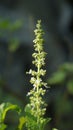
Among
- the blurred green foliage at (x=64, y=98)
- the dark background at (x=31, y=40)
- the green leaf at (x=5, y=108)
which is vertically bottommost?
the green leaf at (x=5, y=108)

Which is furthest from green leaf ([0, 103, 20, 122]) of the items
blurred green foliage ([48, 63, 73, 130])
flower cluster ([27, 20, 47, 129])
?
blurred green foliage ([48, 63, 73, 130])

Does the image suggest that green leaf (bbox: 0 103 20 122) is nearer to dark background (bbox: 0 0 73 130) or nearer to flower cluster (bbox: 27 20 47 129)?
flower cluster (bbox: 27 20 47 129)

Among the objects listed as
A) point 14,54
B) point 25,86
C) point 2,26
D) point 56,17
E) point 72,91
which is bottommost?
point 72,91

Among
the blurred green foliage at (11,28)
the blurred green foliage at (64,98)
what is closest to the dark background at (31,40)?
the blurred green foliage at (64,98)

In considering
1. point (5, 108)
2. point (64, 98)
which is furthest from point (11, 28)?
point (5, 108)

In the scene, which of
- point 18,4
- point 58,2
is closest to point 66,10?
point 58,2

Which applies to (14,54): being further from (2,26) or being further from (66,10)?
(2,26)

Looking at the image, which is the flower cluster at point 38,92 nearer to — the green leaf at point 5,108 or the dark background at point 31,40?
the green leaf at point 5,108

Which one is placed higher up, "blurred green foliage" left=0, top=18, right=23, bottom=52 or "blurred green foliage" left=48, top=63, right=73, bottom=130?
"blurred green foliage" left=0, top=18, right=23, bottom=52

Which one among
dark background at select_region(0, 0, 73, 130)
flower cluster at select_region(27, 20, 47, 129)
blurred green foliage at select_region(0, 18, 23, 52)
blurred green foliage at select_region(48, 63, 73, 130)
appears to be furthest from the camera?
dark background at select_region(0, 0, 73, 130)

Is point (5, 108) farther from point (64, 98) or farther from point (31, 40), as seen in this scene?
point (31, 40)

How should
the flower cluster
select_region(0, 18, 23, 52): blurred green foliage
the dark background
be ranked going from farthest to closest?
the dark background
select_region(0, 18, 23, 52): blurred green foliage
the flower cluster
